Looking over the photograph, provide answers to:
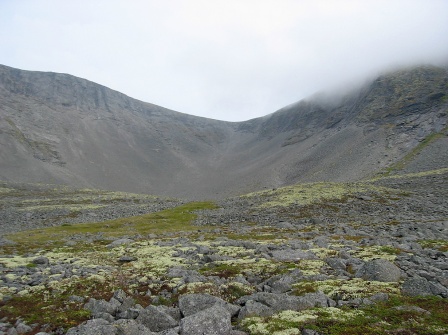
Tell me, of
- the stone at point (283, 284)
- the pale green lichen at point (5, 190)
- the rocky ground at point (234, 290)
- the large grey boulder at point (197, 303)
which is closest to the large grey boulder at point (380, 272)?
the rocky ground at point (234, 290)

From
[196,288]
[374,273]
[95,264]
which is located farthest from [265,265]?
[95,264]

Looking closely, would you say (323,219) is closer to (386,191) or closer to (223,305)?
(386,191)

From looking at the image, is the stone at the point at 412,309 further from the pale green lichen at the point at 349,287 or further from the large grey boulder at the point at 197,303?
the large grey boulder at the point at 197,303

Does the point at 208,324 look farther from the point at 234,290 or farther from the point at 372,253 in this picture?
the point at 372,253

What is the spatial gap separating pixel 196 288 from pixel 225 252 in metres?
9.56

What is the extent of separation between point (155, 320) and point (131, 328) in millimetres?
1389

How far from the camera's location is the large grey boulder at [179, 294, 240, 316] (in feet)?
48.4

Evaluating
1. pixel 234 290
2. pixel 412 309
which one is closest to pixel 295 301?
pixel 234 290

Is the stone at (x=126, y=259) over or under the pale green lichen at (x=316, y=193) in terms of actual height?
under

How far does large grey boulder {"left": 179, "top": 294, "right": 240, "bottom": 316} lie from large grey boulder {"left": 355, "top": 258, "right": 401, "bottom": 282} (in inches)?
303

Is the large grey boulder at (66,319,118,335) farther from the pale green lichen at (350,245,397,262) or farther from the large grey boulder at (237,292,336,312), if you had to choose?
the pale green lichen at (350,245,397,262)

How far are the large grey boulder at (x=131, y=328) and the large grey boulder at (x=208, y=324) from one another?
142cm

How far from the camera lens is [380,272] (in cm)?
1670

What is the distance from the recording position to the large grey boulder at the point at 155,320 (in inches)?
537
